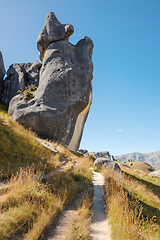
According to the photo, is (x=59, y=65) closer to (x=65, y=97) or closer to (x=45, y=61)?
(x=45, y=61)

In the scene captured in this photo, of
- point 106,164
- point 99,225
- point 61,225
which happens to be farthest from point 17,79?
point 99,225

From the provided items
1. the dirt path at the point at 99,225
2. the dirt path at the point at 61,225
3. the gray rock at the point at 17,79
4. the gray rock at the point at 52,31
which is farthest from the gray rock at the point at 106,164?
the gray rock at the point at 52,31

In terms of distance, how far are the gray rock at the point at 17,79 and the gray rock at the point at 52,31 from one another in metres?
6.84

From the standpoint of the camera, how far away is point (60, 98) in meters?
17.7

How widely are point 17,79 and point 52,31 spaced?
34.0ft

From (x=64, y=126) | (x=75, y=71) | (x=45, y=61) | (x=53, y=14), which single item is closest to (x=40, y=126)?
(x=64, y=126)

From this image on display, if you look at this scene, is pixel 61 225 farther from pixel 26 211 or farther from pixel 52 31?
pixel 52 31

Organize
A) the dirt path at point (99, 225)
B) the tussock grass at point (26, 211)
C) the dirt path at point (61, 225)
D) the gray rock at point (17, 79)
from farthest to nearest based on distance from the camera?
the gray rock at point (17, 79) → the dirt path at point (99, 225) → the dirt path at point (61, 225) → the tussock grass at point (26, 211)

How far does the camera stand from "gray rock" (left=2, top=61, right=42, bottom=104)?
24.9 m

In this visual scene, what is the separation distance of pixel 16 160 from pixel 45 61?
663 inches

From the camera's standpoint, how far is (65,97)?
704 inches

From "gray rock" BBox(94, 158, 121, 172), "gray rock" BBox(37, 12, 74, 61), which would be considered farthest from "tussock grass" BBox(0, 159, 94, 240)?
"gray rock" BBox(37, 12, 74, 61)

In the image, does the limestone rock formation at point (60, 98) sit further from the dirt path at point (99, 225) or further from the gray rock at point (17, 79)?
the dirt path at point (99, 225)

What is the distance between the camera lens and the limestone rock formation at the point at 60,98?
54.6 feet
